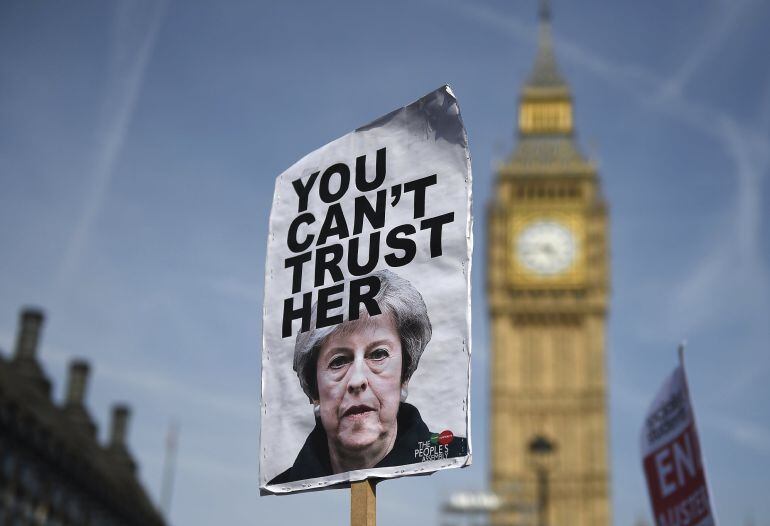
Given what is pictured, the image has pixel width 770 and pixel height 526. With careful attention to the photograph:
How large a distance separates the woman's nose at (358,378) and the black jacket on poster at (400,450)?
0.26 meters

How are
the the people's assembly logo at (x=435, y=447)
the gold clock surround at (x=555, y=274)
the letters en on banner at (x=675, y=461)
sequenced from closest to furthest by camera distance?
the the people's assembly logo at (x=435, y=447) → the letters en on banner at (x=675, y=461) → the gold clock surround at (x=555, y=274)

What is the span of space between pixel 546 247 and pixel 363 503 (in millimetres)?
65419

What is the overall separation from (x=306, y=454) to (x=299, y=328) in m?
0.68

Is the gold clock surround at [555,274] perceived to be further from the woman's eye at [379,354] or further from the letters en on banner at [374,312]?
the woman's eye at [379,354]

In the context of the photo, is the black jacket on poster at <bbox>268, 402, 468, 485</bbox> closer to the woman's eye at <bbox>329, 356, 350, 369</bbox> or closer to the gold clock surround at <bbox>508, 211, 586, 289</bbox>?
the woman's eye at <bbox>329, 356, 350, 369</bbox>

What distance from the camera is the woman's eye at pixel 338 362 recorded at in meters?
6.00

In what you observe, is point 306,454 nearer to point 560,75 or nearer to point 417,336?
point 417,336

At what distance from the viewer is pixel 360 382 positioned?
5.89m

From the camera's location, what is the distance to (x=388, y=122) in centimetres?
630

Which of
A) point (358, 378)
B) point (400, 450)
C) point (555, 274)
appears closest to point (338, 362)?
point (358, 378)

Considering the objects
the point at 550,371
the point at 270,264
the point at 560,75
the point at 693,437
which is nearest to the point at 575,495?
the point at 550,371

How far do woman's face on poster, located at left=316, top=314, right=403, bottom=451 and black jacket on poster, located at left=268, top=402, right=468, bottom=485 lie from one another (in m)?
0.06

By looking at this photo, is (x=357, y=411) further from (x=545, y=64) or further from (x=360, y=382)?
(x=545, y=64)

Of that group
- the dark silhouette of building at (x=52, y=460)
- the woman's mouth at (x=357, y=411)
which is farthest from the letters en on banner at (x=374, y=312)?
the dark silhouette of building at (x=52, y=460)
